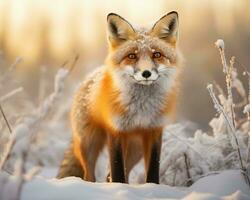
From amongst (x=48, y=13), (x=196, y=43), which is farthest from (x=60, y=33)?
(x=196, y=43)

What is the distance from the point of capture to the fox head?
10.8 feet

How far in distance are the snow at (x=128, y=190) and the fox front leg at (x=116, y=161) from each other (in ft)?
2.13

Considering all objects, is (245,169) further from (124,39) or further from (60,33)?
(60,33)

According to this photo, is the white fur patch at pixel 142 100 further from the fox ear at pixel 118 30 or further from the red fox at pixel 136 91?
the fox ear at pixel 118 30

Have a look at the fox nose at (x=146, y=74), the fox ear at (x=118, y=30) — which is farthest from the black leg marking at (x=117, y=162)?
the fox ear at (x=118, y=30)

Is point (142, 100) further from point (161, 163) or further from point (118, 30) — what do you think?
point (161, 163)

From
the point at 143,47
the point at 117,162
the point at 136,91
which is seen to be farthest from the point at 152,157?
the point at 143,47

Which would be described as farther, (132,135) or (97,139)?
(97,139)

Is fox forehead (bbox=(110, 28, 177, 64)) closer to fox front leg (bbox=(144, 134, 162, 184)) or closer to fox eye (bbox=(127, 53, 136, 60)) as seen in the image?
fox eye (bbox=(127, 53, 136, 60))

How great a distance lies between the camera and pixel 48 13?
10.7 m

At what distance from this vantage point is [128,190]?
264cm

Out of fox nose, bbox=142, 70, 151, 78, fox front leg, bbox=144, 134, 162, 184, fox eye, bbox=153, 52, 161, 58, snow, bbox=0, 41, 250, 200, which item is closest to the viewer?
snow, bbox=0, 41, 250, 200

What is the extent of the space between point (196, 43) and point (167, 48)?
630 centimetres

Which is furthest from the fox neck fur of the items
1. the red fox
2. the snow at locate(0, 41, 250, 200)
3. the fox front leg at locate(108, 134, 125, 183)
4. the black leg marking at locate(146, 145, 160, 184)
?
the snow at locate(0, 41, 250, 200)
